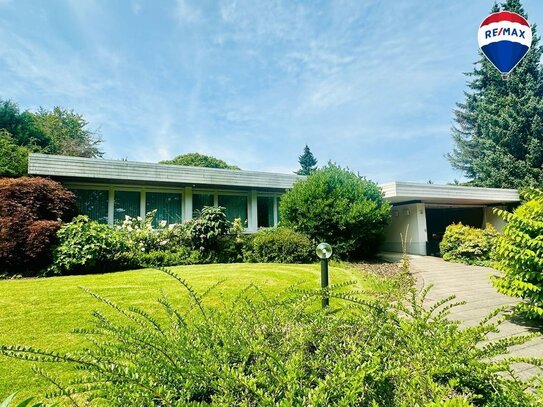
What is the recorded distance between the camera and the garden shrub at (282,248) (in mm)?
10133

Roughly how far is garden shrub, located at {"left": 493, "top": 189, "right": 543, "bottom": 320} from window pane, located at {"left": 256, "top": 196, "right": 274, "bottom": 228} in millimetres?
10232

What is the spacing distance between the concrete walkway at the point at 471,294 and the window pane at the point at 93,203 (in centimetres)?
1131

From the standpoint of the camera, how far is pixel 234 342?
66.5 inches

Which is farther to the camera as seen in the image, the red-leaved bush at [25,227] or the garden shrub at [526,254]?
the red-leaved bush at [25,227]

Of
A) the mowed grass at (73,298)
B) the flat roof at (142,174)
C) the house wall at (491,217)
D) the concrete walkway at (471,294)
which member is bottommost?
the concrete walkway at (471,294)

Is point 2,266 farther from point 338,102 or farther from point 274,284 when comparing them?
point 338,102

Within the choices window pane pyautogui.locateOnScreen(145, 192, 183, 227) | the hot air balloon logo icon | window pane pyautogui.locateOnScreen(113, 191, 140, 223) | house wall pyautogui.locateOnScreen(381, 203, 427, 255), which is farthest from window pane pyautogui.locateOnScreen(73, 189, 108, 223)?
the hot air balloon logo icon

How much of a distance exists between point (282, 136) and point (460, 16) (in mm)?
10838

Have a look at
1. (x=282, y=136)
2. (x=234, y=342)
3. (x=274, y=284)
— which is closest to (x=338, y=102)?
(x=282, y=136)

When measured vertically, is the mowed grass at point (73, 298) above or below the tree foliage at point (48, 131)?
below

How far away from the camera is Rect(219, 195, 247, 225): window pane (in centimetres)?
1366

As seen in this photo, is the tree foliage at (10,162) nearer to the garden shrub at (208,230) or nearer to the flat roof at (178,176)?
the flat roof at (178,176)

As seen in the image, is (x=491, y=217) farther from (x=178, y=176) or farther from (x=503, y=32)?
(x=178, y=176)

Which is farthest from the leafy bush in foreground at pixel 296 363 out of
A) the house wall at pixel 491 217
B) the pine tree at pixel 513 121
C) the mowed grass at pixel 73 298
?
the pine tree at pixel 513 121
